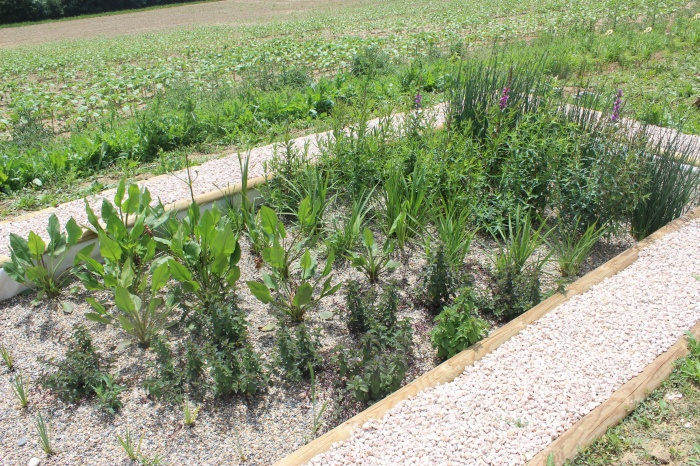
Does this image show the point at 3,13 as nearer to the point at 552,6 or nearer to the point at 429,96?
the point at 552,6

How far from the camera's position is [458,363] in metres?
2.81

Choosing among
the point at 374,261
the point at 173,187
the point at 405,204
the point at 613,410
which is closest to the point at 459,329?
the point at 613,410

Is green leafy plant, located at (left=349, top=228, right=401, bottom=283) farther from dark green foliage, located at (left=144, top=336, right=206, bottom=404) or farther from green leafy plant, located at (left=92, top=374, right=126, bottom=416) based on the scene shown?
green leafy plant, located at (left=92, top=374, right=126, bottom=416)

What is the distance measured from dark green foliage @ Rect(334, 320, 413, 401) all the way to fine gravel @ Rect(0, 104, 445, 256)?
78.0 inches

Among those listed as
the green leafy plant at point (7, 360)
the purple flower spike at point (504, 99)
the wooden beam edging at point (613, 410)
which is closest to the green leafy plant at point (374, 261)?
the wooden beam edging at point (613, 410)

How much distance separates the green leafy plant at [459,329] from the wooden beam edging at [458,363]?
0.18 ft

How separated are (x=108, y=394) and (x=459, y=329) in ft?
5.93

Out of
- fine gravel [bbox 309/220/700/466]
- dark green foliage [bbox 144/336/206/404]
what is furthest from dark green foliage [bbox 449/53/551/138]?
dark green foliage [bbox 144/336/206/404]

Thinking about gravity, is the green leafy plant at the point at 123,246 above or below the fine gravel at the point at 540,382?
above

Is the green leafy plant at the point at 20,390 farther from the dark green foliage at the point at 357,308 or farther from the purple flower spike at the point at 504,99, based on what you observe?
the purple flower spike at the point at 504,99

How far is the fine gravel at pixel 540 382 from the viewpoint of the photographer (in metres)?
2.36

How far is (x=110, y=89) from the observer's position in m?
9.99

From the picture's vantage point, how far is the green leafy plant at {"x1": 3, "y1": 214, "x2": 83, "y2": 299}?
3539 millimetres

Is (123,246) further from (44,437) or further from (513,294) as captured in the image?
(513,294)
